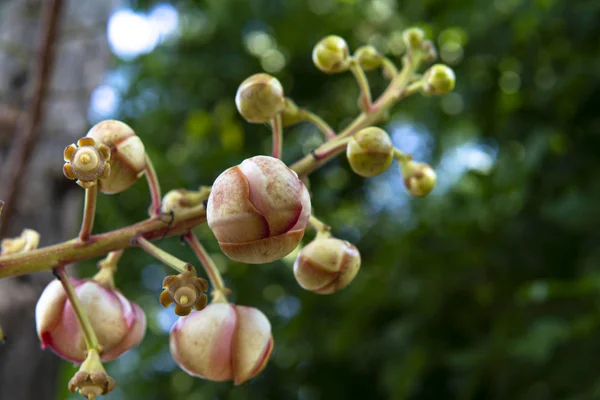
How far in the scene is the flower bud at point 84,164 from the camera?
852 mm

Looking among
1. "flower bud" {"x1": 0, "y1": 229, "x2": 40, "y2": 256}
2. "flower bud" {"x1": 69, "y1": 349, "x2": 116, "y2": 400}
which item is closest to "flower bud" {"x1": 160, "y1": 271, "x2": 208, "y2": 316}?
"flower bud" {"x1": 69, "y1": 349, "x2": 116, "y2": 400}

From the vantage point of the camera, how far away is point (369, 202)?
4.21 metres

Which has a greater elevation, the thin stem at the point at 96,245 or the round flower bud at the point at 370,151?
the round flower bud at the point at 370,151

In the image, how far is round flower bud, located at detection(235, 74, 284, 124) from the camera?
46.3 inches

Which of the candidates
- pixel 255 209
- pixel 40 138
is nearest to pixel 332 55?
pixel 255 209

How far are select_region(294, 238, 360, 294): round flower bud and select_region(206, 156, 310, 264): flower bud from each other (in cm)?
27

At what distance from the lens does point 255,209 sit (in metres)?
0.87

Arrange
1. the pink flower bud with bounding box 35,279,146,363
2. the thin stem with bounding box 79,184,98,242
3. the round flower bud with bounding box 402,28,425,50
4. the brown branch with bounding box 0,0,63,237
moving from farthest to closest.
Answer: the brown branch with bounding box 0,0,63,237 → the round flower bud with bounding box 402,28,425,50 → the pink flower bud with bounding box 35,279,146,363 → the thin stem with bounding box 79,184,98,242

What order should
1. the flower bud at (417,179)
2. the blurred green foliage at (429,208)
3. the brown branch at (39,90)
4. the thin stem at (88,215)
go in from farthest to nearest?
the blurred green foliage at (429,208), the brown branch at (39,90), the flower bud at (417,179), the thin stem at (88,215)

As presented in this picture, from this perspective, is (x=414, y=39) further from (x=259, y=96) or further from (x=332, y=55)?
(x=259, y=96)

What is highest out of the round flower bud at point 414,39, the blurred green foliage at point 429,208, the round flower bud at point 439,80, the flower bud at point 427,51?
the round flower bud at point 414,39

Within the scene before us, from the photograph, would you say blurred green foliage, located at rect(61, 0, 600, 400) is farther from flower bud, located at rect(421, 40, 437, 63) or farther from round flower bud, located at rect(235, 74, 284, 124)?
round flower bud, located at rect(235, 74, 284, 124)

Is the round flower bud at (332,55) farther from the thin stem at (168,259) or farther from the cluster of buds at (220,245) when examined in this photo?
the thin stem at (168,259)

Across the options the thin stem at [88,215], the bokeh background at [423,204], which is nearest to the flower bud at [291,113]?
the thin stem at [88,215]
